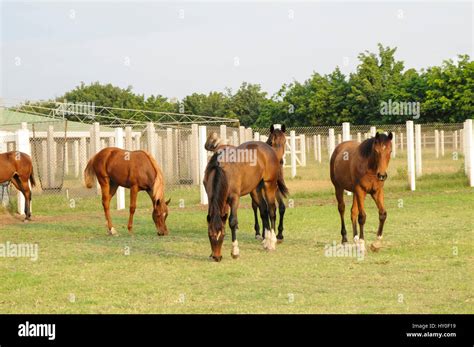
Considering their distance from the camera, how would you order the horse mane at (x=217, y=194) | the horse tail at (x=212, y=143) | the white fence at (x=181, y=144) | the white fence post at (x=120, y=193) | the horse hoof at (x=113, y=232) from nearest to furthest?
the horse mane at (x=217, y=194), the horse tail at (x=212, y=143), the horse hoof at (x=113, y=232), the white fence post at (x=120, y=193), the white fence at (x=181, y=144)

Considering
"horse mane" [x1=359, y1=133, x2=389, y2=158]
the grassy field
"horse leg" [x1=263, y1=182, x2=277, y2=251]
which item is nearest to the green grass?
the grassy field

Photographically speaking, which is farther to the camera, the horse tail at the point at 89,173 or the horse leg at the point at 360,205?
the horse tail at the point at 89,173

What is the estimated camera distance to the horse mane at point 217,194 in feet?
40.9

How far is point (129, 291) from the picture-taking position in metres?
10.1

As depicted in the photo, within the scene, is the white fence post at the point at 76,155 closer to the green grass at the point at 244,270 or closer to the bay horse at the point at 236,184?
the green grass at the point at 244,270

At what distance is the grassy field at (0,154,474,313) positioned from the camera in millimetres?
9219

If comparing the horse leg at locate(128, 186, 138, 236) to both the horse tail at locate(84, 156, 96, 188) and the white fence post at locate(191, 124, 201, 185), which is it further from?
the white fence post at locate(191, 124, 201, 185)

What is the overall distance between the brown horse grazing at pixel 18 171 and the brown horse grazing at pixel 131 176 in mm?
3903

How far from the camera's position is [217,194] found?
12.6m

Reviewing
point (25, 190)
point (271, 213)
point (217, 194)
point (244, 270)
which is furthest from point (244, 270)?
point (25, 190)

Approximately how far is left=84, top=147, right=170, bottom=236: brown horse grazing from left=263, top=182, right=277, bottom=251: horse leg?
282 cm

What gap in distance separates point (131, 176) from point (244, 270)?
5807 millimetres

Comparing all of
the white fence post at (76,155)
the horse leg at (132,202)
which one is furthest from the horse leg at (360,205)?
the white fence post at (76,155)

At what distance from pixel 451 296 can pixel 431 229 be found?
694 centimetres
